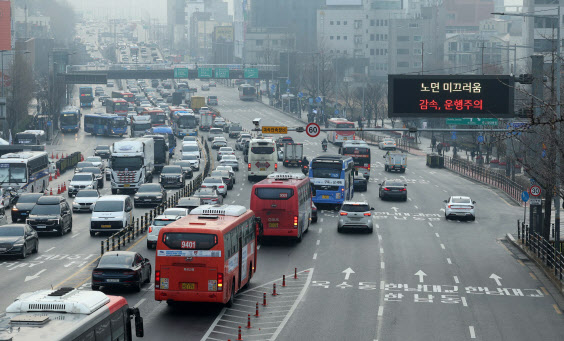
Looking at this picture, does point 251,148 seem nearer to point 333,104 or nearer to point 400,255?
point 400,255

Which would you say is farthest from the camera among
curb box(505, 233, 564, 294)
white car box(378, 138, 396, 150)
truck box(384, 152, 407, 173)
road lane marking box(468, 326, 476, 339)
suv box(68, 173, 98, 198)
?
white car box(378, 138, 396, 150)

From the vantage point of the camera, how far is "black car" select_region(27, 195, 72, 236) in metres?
46.0

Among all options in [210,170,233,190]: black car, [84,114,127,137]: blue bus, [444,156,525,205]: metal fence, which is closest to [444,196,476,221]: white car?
[444,156,525,205]: metal fence

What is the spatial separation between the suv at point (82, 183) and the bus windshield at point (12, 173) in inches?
173

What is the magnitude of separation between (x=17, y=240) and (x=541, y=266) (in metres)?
20.8

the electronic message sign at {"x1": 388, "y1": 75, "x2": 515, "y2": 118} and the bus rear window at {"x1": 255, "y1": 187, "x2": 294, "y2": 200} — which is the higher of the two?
the electronic message sign at {"x1": 388, "y1": 75, "x2": 515, "y2": 118}

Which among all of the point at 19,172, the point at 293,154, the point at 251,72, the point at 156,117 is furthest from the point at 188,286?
the point at 251,72

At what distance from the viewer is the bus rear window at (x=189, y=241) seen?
87.5ft

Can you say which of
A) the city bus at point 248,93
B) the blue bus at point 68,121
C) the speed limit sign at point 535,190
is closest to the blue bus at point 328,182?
the speed limit sign at point 535,190

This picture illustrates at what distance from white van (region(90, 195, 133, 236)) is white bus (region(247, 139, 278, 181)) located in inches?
1157

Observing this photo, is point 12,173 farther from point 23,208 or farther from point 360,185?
point 360,185

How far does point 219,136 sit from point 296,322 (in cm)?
8718

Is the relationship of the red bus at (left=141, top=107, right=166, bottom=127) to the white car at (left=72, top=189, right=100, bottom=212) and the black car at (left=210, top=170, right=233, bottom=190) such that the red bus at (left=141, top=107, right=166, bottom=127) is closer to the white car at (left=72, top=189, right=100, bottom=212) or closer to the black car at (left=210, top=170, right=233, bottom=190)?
the black car at (left=210, top=170, right=233, bottom=190)

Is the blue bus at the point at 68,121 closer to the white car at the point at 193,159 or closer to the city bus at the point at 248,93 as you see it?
the white car at the point at 193,159
